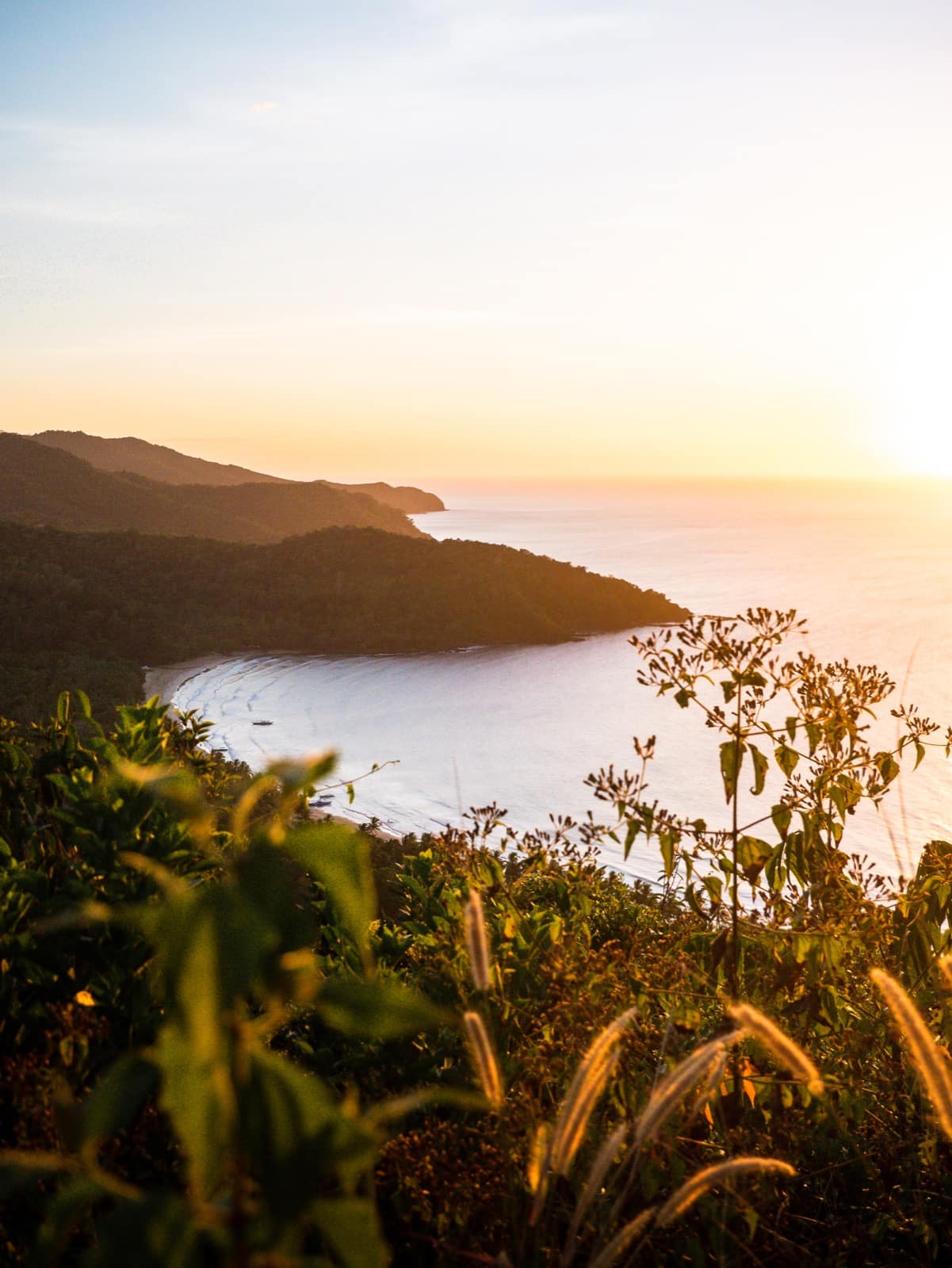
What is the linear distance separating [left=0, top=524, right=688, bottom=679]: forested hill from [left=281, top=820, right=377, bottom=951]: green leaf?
35288mm

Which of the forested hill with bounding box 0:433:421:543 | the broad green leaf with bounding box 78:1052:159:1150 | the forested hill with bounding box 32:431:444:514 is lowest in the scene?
the broad green leaf with bounding box 78:1052:159:1150

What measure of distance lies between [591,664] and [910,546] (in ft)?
272

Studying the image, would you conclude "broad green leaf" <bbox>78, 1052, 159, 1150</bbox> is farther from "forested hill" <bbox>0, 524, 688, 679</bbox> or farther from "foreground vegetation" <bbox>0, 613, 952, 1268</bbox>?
"forested hill" <bbox>0, 524, 688, 679</bbox>

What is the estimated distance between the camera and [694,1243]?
196cm

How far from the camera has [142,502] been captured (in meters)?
74.1

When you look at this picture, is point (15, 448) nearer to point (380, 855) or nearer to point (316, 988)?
point (380, 855)

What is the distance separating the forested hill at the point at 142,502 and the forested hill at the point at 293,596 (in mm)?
16382

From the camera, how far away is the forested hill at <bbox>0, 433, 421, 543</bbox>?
226ft

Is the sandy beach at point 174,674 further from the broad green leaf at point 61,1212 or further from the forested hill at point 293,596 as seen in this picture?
the broad green leaf at point 61,1212

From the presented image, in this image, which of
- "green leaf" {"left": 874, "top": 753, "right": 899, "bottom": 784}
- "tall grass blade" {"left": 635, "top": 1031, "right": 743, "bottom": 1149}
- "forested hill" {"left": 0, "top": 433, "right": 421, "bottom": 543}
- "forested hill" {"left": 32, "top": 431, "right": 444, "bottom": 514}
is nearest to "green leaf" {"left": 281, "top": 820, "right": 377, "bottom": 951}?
"tall grass blade" {"left": 635, "top": 1031, "right": 743, "bottom": 1149}

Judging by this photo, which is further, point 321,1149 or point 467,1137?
point 467,1137

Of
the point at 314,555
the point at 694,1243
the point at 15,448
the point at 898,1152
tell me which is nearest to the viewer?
the point at 694,1243

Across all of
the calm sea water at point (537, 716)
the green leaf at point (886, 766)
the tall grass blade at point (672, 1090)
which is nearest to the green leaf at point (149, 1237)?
the tall grass blade at point (672, 1090)

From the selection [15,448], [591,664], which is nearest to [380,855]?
[591,664]
